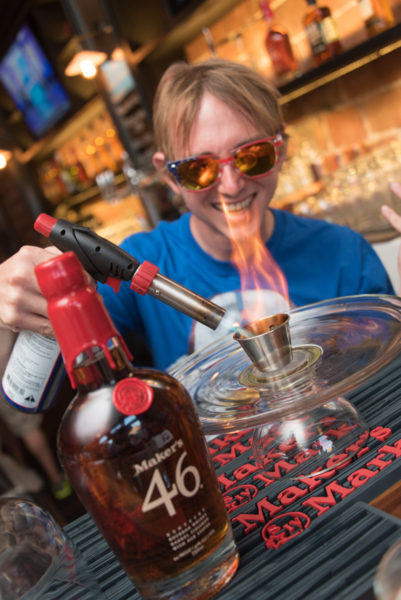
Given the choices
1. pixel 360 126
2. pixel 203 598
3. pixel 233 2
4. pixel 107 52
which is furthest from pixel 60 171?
pixel 203 598

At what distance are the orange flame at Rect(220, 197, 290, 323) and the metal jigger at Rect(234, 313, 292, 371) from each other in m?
0.56

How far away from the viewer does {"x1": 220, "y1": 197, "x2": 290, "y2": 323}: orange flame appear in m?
1.32

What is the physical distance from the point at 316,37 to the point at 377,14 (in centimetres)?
26

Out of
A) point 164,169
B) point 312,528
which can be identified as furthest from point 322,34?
point 312,528

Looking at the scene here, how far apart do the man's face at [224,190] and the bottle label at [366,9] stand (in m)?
1.22

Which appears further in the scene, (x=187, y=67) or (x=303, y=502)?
(x=187, y=67)

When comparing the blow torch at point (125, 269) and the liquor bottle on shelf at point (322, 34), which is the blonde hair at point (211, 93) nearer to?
the blow torch at point (125, 269)

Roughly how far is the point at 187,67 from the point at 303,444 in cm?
98

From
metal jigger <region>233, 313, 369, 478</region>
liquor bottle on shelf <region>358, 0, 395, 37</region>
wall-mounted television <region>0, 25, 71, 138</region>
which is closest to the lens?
metal jigger <region>233, 313, 369, 478</region>

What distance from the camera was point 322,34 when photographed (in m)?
2.31

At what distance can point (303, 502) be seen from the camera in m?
0.57

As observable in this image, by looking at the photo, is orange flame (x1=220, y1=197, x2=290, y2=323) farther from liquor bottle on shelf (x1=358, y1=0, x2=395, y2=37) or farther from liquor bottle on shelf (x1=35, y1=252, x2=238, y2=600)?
liquor bottle on shelf (x1=358, y1=0, x2=395, y2=37)

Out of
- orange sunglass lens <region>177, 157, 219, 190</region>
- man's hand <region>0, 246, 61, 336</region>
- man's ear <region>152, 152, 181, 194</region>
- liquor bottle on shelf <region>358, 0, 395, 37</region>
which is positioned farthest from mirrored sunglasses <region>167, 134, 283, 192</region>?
liquor bottle on shelf <region>358, 0, 395, 37</region>

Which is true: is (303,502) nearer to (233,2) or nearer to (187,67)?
(187,67)
